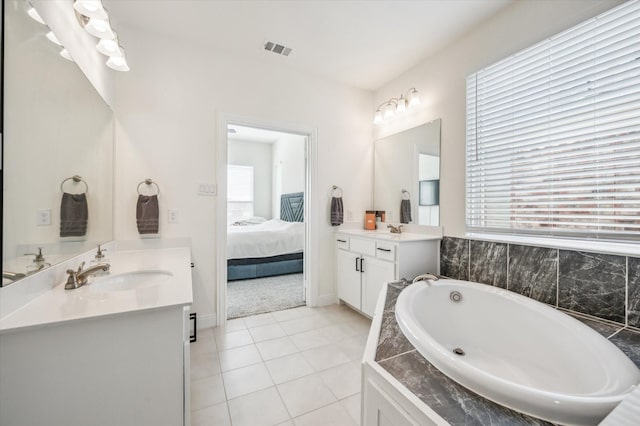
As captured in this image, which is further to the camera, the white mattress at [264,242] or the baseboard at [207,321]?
the white mattress at [264,242]

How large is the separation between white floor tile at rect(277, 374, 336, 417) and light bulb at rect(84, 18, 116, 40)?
2.39 m

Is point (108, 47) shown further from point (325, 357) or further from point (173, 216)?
point (325, 357)

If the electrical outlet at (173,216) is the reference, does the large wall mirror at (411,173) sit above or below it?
above

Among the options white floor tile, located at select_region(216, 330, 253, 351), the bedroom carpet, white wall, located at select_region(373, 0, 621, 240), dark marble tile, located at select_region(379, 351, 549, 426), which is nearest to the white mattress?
the bedroom carpet

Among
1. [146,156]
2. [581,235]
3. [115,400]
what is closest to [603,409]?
[581,235]

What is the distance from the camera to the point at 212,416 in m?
1.41

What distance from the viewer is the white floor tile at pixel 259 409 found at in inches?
54.4

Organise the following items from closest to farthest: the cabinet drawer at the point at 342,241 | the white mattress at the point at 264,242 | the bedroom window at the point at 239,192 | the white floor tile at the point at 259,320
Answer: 1. the white floor tile at the point at 259,320
2. the cabinet drawer at the point at 342,241
3. the white mattress at the point at 264,242
4. the bedroom window at the point at 239,192

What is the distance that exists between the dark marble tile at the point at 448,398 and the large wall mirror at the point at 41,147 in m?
1.41

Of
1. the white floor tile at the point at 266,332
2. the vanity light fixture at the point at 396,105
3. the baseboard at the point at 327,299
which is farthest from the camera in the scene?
the baseboard at the point at 327,299

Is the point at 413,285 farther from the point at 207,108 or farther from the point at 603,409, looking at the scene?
the point at 207,108

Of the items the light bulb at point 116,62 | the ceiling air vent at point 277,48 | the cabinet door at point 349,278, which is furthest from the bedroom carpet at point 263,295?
the ceiling air vent at point 277,48

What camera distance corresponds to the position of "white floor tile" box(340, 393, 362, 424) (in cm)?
142

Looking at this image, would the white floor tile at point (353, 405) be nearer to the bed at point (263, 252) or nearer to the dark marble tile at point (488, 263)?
the dark marble tile at point (488, 263)
